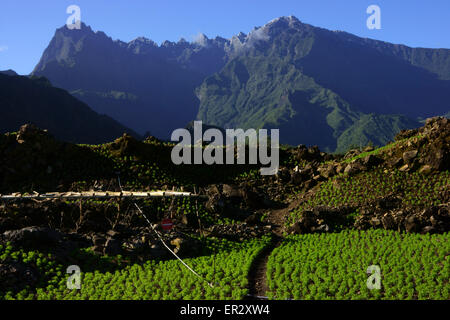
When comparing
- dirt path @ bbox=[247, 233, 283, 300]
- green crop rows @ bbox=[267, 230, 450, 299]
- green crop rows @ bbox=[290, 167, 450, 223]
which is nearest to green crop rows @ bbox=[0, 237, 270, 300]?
dirt path @ bbox=[247, 233, 283, 300]

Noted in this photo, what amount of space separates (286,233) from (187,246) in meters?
9.02

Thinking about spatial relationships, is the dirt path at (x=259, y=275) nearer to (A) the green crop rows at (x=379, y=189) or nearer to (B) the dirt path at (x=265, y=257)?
(B) the dirt path at (x=265, y=257)

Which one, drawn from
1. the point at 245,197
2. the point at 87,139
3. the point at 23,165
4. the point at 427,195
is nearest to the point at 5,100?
the point at 87,139

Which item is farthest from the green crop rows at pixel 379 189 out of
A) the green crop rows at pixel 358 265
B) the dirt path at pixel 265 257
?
the green crop rows at pixel 358 265

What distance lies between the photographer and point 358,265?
75.0ft

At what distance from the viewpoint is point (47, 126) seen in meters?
190

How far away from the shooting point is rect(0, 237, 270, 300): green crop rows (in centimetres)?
2017

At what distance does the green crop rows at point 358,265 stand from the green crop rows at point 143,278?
2.35 m

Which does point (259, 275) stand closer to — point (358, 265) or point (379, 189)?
point (358, 265)

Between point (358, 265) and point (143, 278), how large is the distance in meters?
13.2

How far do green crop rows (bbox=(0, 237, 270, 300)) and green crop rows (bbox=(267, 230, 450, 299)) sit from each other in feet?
7.71

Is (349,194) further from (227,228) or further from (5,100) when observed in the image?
(5,100)

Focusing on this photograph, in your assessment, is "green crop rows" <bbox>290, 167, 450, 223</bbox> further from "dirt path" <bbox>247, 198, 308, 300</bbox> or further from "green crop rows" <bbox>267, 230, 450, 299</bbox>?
"green crop rows" <bbox>267, 230, 450, 299</bbox>

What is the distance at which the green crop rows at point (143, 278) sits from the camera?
20.2m
